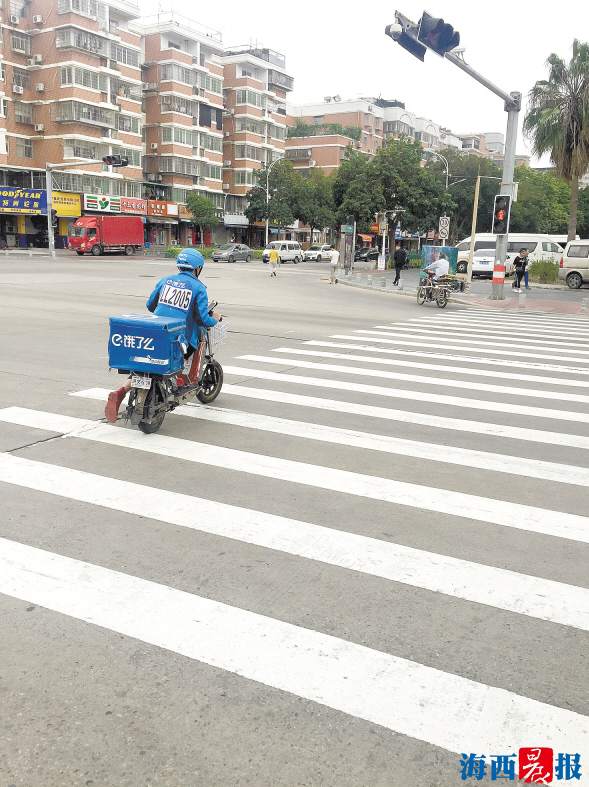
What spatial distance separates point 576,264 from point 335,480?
28.4 m

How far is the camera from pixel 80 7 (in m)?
59.0

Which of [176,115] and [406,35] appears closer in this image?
[406,35]

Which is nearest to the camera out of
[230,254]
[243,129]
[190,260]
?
[190,260]

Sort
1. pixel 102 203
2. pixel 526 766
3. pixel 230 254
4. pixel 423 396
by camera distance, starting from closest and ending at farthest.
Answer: pixel 526 766
pixel 423 396
pixel 230 254
pixel 102 203

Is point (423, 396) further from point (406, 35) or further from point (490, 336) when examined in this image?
point (406, 35)

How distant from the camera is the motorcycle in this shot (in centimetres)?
613

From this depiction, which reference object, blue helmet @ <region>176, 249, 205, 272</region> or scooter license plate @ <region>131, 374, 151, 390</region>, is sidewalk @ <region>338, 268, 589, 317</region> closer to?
blue helmet @ <region>176, 249, 205, 272</region>

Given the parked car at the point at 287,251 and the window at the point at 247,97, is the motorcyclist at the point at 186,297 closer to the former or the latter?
the parked car at the point at 287,251

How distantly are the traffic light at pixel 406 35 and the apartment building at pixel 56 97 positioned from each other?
156 feet

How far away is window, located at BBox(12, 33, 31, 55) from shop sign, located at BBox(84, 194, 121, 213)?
42.4ft

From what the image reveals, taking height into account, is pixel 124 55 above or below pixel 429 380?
above

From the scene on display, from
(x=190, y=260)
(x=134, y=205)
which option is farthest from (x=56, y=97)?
(x=190, y=260)

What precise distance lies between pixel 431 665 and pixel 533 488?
2.65 m

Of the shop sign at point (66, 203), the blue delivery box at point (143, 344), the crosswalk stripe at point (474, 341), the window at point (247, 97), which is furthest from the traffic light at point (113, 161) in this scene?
the window at point (247, 97)
